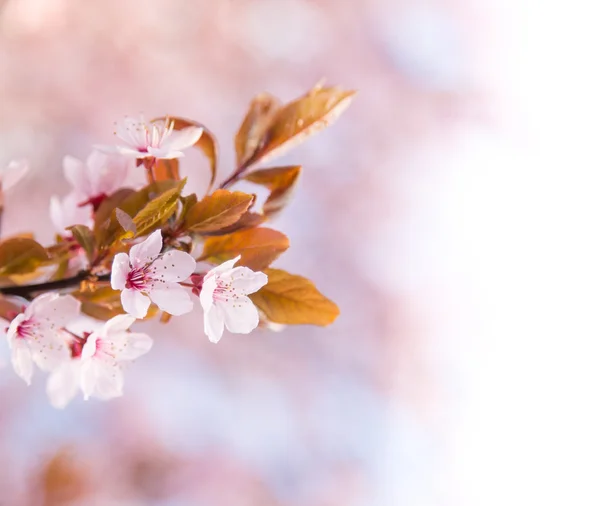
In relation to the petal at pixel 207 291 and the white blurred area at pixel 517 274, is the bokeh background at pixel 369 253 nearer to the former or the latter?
the white blurred area at pixel 517 274

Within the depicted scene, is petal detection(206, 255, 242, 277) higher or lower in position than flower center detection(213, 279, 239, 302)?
higher

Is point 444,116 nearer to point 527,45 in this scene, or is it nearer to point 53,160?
point 527,45

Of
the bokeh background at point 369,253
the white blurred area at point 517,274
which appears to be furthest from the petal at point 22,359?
the white blurred area at point 517,274

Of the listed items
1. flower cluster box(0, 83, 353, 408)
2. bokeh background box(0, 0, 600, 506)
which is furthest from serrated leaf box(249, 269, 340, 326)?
bokeh background box(0, 0, 600, 506)

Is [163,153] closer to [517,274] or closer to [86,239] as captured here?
[86,239]

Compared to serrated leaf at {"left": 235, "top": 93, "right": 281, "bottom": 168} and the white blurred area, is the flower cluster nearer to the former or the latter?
serrated leaf at {"left": 235, "top": 93, "right": 281, "bottom": 168}

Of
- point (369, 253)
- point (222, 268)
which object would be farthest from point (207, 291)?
point (369, 253)
